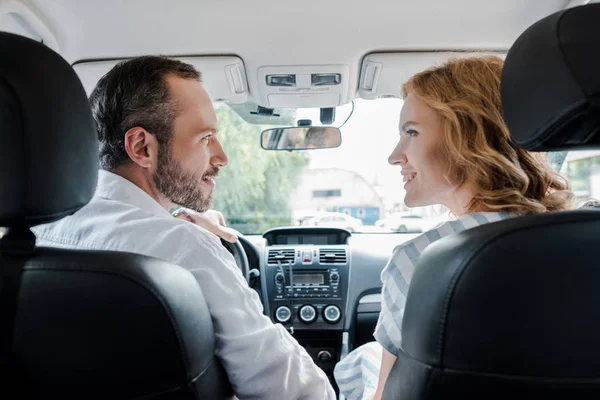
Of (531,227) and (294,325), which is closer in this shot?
(531,227)

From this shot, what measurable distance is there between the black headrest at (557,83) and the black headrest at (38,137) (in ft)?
3.16

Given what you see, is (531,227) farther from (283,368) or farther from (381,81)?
(381,81)

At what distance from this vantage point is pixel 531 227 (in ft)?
3.59

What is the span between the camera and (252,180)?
504cm

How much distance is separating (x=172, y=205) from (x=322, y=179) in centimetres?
281

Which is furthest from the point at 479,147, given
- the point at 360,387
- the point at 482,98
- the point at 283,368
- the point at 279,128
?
the point at 279,128

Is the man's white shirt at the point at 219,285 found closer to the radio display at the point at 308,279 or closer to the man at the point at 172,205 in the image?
the man at the point at 172,205

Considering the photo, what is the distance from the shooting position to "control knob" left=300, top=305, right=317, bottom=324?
12.9 ft

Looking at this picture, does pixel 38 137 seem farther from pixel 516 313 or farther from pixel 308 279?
pixel 308 279

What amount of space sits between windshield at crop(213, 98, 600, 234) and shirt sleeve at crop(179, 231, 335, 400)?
2.26 m

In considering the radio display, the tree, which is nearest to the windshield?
the tree

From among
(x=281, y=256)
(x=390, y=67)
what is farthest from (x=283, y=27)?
(x=281, y=256)

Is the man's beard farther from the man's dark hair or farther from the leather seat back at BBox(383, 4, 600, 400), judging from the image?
the leather seat back at BBox(383, 4, 600, 400)

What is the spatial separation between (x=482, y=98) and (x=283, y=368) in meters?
1.10
